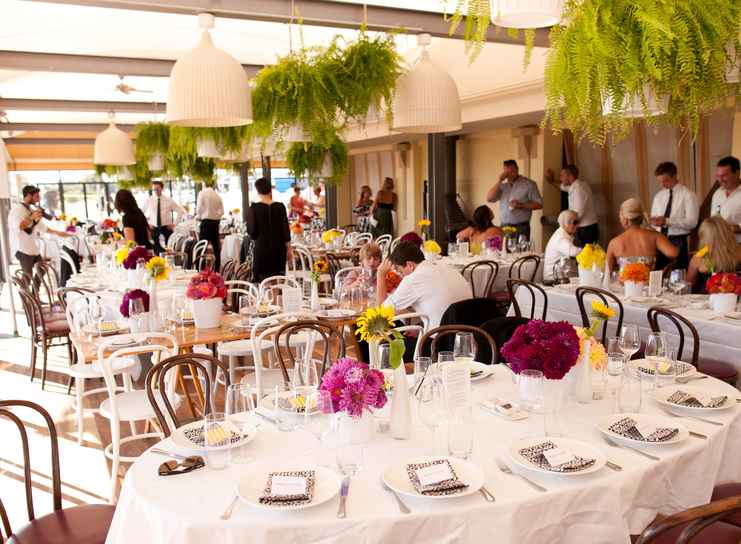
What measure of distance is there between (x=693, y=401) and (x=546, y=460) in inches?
32.9

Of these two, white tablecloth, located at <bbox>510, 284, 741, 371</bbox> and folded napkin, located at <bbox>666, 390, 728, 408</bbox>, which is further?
white tablecloth, located at <bbox>510, 284, 741, 371</bbox>

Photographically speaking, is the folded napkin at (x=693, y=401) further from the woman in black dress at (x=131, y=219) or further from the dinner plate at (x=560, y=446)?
the woman in black dress at (x=131, y=219)

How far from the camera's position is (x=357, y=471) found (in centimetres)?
195

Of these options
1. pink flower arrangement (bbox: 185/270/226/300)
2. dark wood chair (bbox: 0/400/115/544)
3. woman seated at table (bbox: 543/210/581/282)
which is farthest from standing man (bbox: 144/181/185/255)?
dark wood chair (bbox: 0/400/115/544)

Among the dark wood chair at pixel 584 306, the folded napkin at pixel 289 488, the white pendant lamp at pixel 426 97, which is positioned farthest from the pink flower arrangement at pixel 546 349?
the dark wood chair at pixel 584 306

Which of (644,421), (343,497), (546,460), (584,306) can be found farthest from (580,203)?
(343,497)

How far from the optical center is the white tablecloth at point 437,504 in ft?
5.57

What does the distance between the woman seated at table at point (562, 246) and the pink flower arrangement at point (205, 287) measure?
10.4ft

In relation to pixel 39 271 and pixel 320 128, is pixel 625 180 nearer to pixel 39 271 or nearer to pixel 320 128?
pixel 320 128

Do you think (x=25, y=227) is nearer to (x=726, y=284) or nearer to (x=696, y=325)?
(x=696, y=325)

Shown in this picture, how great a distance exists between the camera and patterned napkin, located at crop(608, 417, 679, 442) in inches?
82.9

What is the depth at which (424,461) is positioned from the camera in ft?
6.42

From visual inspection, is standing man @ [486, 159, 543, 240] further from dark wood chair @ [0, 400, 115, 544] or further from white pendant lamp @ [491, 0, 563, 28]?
dark wood chair @ [0, 400, 115, 544]

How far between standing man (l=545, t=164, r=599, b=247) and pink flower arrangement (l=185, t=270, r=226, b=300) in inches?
235
